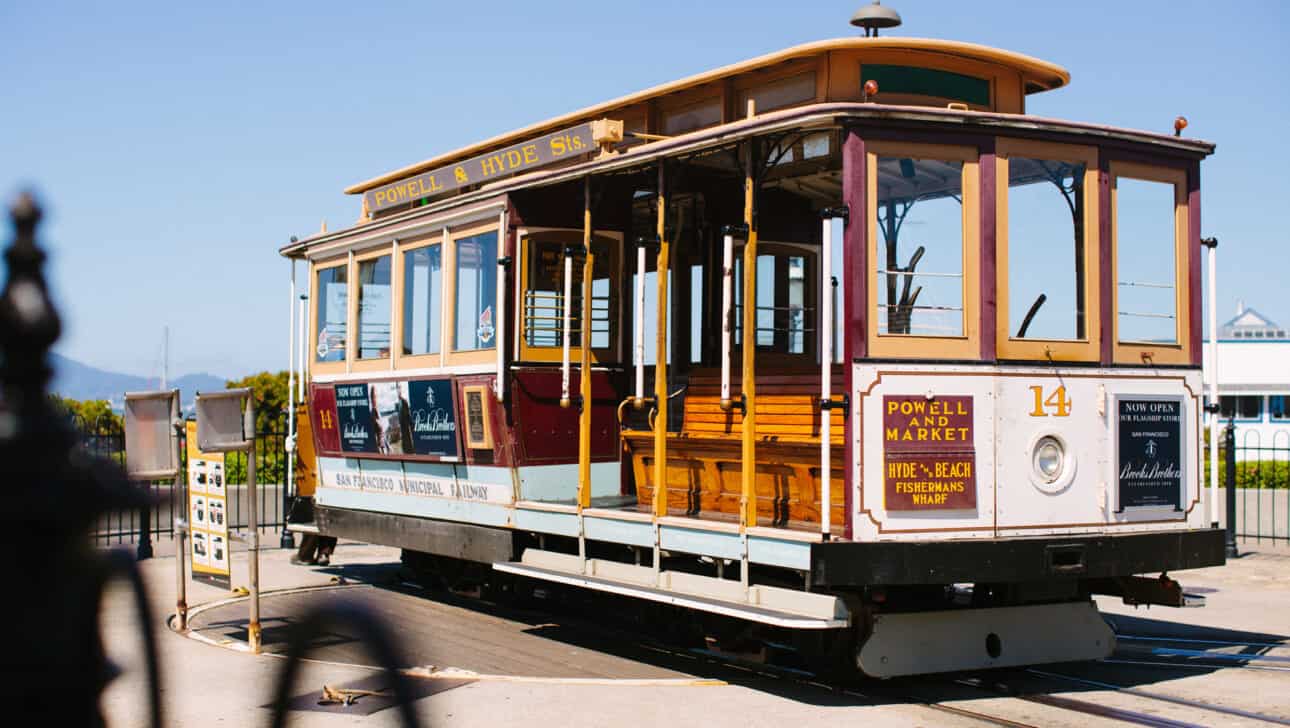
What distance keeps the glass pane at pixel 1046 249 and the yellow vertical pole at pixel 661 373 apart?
2.34 metres

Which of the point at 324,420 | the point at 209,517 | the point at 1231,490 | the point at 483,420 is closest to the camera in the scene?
the point at 209,517

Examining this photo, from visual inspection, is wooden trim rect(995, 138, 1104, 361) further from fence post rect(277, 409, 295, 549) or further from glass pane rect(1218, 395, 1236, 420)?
glass pane rect(1218, 395, 1236, 420)

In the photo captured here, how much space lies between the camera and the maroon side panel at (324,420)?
1358 centimetres

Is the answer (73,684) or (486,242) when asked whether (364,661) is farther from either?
(486,242)

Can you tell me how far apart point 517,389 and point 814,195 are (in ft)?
9.85

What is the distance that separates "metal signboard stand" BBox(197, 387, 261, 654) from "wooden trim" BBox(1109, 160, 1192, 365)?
6.23 m

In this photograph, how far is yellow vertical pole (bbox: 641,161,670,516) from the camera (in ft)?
30.0

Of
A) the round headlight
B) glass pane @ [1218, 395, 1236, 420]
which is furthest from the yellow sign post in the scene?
glass pane @ [1218, 395, 1236, 420]

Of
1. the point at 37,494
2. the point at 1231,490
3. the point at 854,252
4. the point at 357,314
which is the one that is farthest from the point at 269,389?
the point at 37,494

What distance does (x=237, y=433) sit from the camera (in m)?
10.2

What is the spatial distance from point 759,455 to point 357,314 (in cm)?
558

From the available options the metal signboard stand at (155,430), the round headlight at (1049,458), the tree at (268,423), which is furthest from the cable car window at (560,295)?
the tree at (268,423)

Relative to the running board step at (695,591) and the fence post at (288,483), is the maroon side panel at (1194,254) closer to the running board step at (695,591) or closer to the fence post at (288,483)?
the running board step at (695,591)

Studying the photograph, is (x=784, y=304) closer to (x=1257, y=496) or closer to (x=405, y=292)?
(x=405, y=292)
